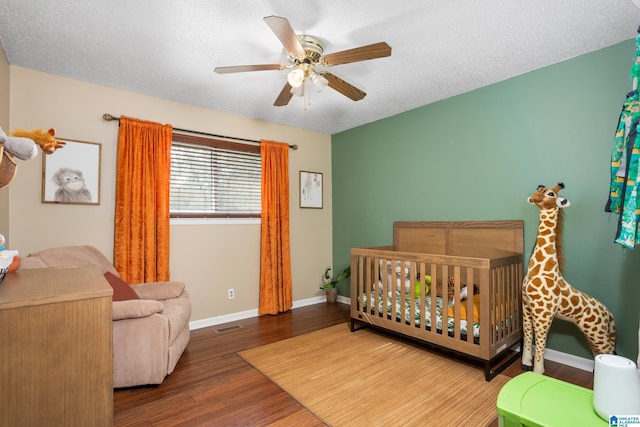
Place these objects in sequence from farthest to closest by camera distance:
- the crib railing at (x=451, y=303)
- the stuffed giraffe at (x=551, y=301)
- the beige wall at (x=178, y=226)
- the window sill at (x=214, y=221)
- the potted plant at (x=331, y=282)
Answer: the potted plant at (x=331, y=282), the window sill at (x=214, y=221), the beige wall at (x=178, y=226), the crib railing at (x=451, y=303), the stuffed giraffe at (x=551, y=301)

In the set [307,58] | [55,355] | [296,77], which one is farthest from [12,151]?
[307,58]

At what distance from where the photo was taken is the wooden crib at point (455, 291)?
2236mm

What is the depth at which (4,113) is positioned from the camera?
234cm

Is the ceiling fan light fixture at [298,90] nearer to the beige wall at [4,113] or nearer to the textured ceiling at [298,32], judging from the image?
the textured ceiling at [298,32]

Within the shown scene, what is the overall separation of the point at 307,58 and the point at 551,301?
2.33 meters

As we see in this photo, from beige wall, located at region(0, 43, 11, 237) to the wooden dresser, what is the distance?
76.6 inches

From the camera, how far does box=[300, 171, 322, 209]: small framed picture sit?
4239 mm

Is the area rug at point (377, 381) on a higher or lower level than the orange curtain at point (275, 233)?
lower

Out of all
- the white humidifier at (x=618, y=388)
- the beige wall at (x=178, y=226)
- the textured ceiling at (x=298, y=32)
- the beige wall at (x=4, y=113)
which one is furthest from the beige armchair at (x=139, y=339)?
the white humidifier at (x=618, y=388)

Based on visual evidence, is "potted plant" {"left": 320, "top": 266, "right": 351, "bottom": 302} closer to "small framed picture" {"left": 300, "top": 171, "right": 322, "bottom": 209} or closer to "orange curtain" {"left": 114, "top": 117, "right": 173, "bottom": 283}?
"small framed picture" {"left": 300, "top": 171, "right": 322, "bottom": 209}

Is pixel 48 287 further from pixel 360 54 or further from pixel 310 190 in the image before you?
pixel 310 190

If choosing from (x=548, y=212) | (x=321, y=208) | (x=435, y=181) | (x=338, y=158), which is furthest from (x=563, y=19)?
(x=321, y=208)

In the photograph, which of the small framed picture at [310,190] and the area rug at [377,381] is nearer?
the area rug at [377,381]

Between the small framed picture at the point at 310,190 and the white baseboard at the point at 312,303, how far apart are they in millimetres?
1287
